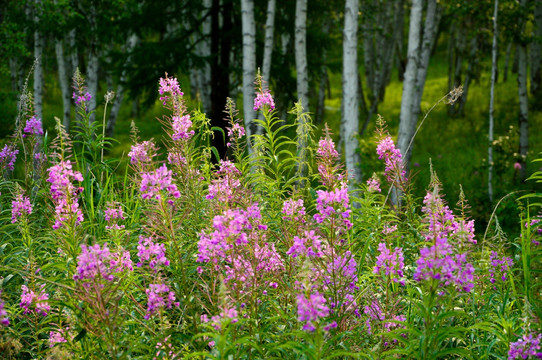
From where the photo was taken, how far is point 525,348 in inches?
92.6

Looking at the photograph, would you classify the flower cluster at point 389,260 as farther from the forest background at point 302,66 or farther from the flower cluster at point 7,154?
the forest background at point 302,66

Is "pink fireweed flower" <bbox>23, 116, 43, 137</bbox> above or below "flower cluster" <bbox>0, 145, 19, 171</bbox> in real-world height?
above

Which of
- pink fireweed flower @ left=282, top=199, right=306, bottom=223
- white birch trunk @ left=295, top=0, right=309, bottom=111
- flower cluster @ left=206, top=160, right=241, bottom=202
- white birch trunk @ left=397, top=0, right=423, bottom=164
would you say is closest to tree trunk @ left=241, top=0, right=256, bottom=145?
white birch trunk @ left=295, top=0, right=309, bottom=111

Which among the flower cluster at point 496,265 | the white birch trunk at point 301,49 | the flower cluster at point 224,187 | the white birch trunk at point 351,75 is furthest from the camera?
the white birch trunk at point 301,49

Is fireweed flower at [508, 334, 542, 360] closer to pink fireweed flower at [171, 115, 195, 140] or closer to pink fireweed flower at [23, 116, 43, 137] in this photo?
pink fireweed flower at [171, 115, 195, 140]

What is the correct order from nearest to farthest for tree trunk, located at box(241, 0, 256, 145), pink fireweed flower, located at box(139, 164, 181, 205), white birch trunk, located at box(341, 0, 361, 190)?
pink fireweed flower, located at box(139, 164, 181, 205) < white birch trunk, located at box(341, 0, 361, 190) < tree trunk, located at box(241, 0, 256, 145)

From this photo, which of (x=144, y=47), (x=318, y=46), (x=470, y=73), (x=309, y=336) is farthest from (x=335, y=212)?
(x=470, y=73)

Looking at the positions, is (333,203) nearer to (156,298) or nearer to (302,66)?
(156,298)

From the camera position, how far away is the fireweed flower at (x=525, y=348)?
2318mm

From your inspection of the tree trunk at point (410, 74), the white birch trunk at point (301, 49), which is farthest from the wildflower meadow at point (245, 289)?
the white birch trunk at point (301, 49)

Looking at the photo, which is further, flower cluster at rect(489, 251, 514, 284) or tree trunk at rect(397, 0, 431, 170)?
tree trunk at rect(397, 0, 431, 170)

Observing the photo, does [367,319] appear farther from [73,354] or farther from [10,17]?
[10,17]

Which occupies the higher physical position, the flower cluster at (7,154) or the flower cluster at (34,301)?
the flower cluster at (7,154)

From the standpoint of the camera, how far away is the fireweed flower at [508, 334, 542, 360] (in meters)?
2.32
